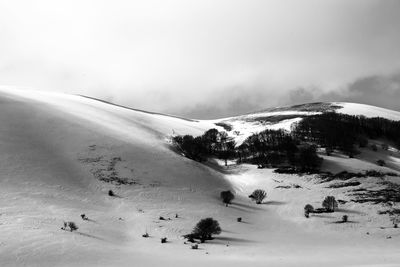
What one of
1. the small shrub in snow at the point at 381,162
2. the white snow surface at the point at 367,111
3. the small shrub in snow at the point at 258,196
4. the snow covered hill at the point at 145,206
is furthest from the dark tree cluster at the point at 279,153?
the white snow surface at the point at 367,111

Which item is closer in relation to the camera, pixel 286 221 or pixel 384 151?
pixel 286 221

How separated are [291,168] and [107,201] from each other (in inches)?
1302

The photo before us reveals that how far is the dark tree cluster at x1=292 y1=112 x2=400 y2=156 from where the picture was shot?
83287 millimetres

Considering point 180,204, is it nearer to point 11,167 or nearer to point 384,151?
point 11,167

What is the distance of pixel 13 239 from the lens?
1283 inches

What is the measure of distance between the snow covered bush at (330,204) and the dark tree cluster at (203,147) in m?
27.5

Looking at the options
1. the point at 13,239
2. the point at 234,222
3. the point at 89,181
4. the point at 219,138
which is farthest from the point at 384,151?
the point at 13,239

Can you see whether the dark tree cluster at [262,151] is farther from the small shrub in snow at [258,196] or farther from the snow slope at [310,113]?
the snow slope at [310,113]

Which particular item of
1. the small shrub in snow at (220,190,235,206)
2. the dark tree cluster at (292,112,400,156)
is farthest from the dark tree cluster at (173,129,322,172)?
the small shrub in snow at (220,190,235,206)

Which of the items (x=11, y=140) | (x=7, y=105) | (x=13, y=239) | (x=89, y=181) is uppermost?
(x=7, y=105)

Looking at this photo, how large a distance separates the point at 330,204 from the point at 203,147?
31262mm

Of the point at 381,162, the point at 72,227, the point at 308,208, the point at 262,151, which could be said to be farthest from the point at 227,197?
the point at 381,162

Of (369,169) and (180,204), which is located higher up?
(369,169)

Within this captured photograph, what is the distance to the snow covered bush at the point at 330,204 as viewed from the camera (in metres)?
52.5
